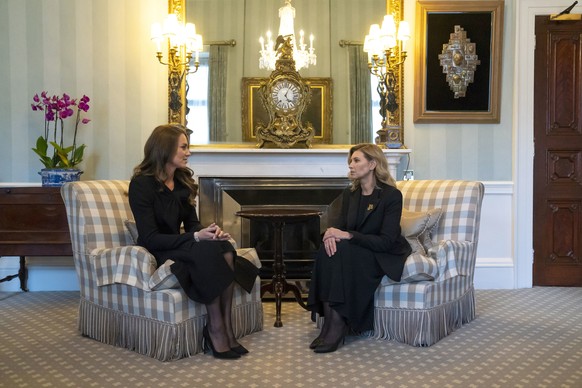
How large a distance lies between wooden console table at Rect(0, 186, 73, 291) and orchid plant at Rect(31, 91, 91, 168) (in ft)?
1.01

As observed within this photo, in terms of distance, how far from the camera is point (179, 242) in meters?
3.27

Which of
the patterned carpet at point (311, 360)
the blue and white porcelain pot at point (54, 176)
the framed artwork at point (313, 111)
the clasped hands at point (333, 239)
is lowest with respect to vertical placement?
Result: the patterned carpet at point (311, 360)

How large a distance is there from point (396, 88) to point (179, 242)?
2455 millimetres

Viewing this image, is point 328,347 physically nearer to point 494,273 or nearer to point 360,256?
point 360,256

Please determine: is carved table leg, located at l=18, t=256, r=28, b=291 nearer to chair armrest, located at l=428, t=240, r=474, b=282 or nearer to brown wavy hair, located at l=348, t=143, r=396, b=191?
brown wavy hair, located at l=348, t=143, r=396, b=191

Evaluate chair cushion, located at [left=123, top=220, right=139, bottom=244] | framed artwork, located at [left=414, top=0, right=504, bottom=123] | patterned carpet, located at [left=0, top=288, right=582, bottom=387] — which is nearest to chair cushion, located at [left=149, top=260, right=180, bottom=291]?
patterned carpet, located at [left=0, top=288, right=582, bottom=387]

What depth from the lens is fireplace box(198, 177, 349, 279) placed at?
4.90m

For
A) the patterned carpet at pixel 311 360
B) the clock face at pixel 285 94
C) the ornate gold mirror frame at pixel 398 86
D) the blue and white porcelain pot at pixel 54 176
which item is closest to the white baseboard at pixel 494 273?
the patterned carpet at pixel 311 360

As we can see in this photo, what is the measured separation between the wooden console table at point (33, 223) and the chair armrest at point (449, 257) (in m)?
2.60

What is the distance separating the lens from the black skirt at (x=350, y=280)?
333 centimetres

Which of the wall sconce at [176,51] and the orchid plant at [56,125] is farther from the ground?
the wall sconce at [176,51]

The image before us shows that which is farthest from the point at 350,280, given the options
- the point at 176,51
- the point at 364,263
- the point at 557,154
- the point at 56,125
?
the point at 56,125

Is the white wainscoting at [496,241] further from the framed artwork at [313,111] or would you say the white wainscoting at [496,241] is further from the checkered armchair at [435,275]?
the framed artwork at [313,111]

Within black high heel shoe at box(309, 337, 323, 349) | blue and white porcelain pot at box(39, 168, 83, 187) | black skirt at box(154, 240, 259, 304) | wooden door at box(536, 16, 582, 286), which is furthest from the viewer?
wooden door at box(536, 16, 582, 286)
